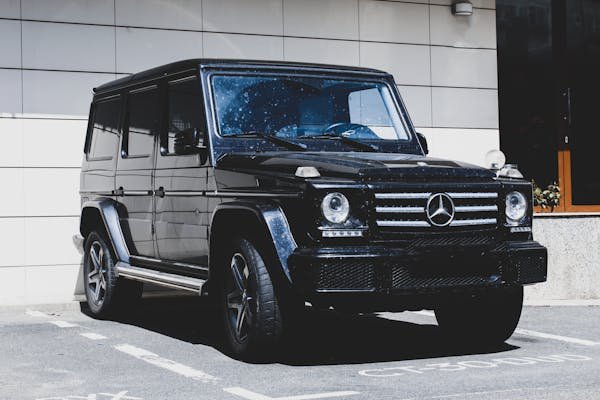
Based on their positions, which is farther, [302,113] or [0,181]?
[0,181]

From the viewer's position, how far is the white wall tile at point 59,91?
12562 millimetres

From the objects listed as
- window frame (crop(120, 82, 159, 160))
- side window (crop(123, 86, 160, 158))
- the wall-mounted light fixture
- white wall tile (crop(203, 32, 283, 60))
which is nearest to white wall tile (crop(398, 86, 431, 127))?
the wall-mounted light fixture

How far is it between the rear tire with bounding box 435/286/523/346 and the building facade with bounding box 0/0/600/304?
12.0ft

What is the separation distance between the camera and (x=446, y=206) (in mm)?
7523

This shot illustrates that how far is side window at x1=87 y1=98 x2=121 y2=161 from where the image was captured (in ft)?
34.7

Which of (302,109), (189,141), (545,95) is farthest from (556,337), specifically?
(545,95)

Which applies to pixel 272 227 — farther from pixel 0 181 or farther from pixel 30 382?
pixel 0 181

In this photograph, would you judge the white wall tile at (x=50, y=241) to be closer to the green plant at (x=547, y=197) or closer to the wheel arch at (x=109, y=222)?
the wheel arch at (x=109, y=222)

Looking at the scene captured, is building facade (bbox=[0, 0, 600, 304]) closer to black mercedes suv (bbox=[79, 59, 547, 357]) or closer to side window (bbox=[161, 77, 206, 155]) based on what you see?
black mercedes suv (bbox=[79, 59, 547, 357])

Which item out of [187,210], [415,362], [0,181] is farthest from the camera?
[0,181]

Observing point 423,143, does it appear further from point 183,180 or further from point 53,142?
point 53,142

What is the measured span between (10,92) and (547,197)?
714 cm

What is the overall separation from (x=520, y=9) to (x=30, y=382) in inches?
429

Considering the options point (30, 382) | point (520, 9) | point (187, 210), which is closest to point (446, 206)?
point (187, 210)
